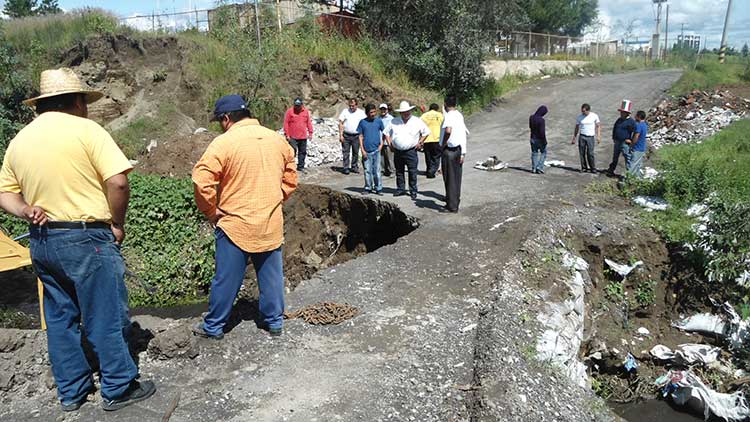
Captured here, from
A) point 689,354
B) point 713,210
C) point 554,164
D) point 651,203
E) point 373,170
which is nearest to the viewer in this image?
point 689,354

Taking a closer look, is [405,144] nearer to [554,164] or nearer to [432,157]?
[432,157]

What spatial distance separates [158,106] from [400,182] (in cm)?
948

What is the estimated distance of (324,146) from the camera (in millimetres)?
14578

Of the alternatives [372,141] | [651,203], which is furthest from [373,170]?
[651,203]

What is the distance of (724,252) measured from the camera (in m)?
7.84

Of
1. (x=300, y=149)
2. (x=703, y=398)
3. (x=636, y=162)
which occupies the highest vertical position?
(x=300, y=149)

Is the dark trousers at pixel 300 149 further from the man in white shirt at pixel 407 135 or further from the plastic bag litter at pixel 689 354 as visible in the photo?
the plastic bag litter at pixel 689 354

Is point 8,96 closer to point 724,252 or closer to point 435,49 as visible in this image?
point 435,49

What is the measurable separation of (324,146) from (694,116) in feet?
38.0

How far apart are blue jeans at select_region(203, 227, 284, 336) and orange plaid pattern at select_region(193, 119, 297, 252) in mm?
92

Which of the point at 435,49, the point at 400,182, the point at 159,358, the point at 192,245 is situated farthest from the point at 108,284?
the point at 435,49

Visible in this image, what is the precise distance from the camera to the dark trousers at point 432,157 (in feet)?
37.1

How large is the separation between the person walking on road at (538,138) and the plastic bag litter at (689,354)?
536 centimetres

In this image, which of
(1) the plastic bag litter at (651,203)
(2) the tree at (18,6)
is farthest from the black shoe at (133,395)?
(2) the tree at (18,6)
